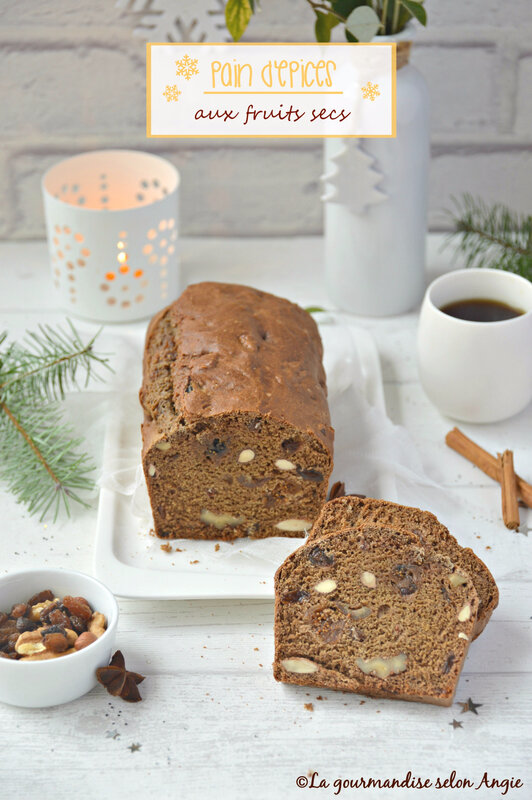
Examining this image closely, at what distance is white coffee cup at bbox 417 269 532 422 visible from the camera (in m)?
2.22

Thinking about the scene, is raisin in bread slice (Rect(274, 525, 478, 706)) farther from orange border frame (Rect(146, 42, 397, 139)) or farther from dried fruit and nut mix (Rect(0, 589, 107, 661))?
orange border frame (Rect(146, 42, 397, 139))

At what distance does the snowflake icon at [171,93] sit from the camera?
277 cm

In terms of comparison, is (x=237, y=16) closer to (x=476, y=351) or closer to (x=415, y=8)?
(x=415, y=8)

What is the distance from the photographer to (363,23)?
2.30 metres

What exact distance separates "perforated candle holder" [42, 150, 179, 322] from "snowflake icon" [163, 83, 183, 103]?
6.5 inches

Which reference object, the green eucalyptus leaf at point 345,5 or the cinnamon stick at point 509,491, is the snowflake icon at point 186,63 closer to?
the green eucalyptus leaf at point 345,5

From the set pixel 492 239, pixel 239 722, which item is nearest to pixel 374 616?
pixel 239 722

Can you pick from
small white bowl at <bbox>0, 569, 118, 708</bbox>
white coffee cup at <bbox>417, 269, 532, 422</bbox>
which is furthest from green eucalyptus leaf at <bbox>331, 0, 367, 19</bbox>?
small white bowl at <bbox>0, 569, 118, 708</bbox>

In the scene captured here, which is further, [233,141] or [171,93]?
[233,141]

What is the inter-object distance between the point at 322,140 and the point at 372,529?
5.27 feet

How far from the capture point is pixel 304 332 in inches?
86.3

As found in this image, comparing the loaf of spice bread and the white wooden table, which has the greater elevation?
the loaf of spice bread

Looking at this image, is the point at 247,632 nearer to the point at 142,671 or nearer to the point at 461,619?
the point at 142,671

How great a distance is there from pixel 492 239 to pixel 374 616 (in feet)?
4.47
